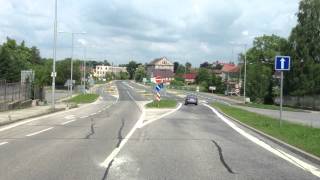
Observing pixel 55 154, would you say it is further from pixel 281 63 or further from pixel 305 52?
pixel 305 52

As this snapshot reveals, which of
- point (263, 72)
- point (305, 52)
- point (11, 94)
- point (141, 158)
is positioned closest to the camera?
point (141, 158)

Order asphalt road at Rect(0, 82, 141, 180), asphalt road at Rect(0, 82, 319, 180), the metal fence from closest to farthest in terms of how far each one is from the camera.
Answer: asphalt road at Rect(0, 82, 141, 180) → asphalt road at Rect(0, 82, 319, 180) → the metal fence

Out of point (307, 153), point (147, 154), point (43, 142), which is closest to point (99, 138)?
point (43, 142)

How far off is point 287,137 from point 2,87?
29549 mm

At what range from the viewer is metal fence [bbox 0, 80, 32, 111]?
4398 centimetres

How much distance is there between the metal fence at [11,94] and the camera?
44.0m

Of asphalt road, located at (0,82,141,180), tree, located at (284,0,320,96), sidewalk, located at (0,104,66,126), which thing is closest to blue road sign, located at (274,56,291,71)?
asphalt road, located at (0,82,141,180)

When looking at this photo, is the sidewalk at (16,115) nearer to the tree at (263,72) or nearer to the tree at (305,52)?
the tree at (305,52)

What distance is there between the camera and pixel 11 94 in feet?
157

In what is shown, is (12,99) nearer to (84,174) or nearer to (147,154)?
(147,154)

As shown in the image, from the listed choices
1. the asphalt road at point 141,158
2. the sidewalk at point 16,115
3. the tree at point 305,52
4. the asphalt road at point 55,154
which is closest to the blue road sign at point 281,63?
the asphalt road at point 141,158

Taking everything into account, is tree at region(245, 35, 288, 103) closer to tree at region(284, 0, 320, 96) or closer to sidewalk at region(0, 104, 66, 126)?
tree at region(284, 0, 320, 96)

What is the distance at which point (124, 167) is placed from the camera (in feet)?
40.6

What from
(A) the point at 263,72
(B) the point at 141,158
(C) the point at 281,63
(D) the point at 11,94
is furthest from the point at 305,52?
(B) the point at 141,158
